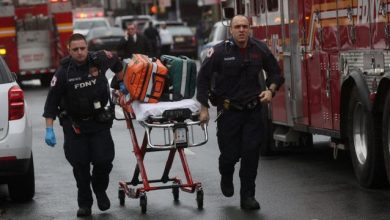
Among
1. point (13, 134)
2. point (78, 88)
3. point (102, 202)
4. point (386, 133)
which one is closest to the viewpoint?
point (78, 88)

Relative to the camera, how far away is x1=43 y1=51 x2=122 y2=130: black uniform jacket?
10375 mm

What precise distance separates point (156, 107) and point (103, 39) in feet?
122

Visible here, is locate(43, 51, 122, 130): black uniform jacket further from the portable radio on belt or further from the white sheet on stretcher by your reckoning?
the portable radio on belt

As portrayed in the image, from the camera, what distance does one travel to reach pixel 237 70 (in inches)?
412

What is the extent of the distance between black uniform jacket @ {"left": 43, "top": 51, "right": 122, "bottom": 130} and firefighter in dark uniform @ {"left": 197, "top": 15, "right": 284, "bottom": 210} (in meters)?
0.84

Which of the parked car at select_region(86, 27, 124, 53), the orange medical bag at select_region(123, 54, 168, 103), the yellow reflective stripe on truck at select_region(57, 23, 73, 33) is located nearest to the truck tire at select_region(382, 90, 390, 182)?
the orange medical bag at select_region(123, 54, 168, 103)

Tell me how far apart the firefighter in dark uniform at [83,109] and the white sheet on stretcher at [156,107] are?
0.24 m

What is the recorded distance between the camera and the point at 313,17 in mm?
12695

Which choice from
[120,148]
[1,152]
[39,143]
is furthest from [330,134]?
[39,143]

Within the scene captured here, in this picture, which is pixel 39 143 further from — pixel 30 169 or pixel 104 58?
pixel 104 58

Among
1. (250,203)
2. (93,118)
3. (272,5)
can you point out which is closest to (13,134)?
(93,118)

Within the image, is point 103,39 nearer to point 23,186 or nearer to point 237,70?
point 23,186

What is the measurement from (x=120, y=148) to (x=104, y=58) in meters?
6.45

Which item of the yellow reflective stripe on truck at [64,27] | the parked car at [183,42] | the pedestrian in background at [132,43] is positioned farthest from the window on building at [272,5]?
the parked car at [183,42]
